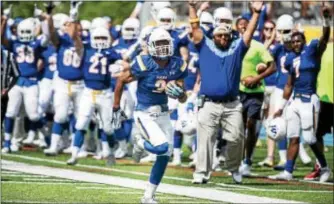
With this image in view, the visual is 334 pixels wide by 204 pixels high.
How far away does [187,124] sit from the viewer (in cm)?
1630

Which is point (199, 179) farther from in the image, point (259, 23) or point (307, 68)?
point (259, 23)

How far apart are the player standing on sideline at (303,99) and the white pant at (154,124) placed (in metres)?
2.52

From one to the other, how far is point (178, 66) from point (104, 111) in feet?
13.2

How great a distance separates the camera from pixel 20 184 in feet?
44.5

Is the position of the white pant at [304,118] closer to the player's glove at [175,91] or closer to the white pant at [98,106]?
the player's glove at [175,91]

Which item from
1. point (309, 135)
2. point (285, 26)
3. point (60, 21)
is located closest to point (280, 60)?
point (285, 26)

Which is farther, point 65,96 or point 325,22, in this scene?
point 65,96

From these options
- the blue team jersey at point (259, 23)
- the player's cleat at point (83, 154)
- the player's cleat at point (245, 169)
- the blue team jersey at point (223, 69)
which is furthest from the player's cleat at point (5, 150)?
the blue team jersey at point (223, 69)

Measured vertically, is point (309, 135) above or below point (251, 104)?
below

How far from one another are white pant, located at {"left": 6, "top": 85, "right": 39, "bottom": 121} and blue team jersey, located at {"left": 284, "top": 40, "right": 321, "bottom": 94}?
489 cm

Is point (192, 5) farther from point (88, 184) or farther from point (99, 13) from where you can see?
point (99, 13)

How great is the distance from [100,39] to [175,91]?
4.68m

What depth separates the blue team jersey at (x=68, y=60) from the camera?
693 inches

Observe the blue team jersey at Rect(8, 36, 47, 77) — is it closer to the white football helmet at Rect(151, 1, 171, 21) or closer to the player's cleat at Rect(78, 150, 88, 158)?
the player's cleat at Rect(78, 150, 88, 158)
